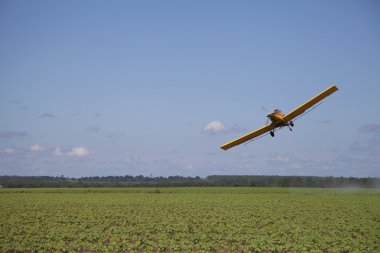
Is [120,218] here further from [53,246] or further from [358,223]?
[358,223]

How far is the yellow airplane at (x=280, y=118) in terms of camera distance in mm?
22266

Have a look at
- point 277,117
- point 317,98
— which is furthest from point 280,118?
point 317,98

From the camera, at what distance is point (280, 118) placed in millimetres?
22203

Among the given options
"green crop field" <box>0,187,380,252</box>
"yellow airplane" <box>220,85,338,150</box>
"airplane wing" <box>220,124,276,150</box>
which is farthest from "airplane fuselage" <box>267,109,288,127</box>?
"green crop field" <box>0,187,380,252</box>

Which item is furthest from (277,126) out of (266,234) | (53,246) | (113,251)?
(53,246)

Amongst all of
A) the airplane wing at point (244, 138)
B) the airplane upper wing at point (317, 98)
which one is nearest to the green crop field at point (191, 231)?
the airplane wing at point (244, 138)

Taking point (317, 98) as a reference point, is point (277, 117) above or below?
below

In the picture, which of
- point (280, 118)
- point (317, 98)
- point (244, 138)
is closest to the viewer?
point (280, 118)

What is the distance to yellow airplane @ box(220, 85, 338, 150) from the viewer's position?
22.3m

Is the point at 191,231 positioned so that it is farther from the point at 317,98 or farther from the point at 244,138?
the point at 317,98

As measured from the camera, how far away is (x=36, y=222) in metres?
29.9

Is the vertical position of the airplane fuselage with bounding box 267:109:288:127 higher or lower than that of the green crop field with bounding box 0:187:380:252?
higher

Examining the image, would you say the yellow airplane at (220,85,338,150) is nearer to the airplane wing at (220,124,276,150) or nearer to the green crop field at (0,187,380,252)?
the airplane wing at (220,124,276,150)

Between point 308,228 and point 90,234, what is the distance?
12686mm
